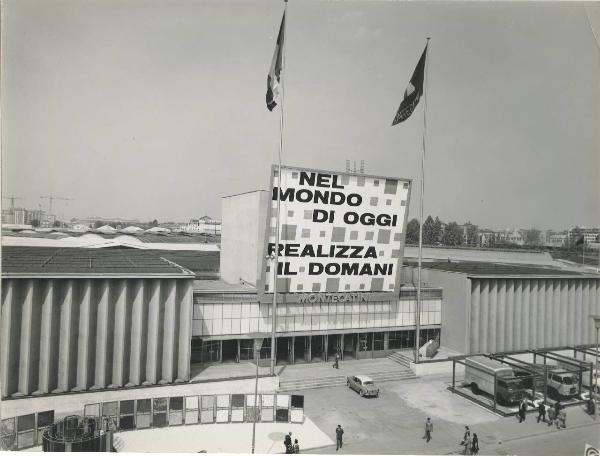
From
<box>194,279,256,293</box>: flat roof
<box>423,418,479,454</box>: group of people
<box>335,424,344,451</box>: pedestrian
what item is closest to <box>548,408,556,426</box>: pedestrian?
<box>423,418,479,454</box>: group of people

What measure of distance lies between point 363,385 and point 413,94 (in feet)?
70.1

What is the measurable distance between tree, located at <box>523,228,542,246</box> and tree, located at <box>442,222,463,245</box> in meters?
18.1

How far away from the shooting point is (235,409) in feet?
92.7

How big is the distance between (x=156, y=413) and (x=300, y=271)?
15.0 meters

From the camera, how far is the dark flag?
34.1m

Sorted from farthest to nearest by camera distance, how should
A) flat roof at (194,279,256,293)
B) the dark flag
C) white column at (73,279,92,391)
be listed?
flat roof at (194,279,256,293) < the dark flag < white column at (73,279,92,391)

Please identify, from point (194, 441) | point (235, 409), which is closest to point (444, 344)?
point (235, 409)

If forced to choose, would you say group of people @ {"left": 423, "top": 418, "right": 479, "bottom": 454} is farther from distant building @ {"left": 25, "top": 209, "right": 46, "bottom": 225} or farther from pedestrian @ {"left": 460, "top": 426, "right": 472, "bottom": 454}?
distant building @ {"left": 25, "top": 209, "right": 46, "bottom": 225}

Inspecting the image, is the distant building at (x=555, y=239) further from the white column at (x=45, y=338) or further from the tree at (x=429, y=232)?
the white column at (x=45, y=338)

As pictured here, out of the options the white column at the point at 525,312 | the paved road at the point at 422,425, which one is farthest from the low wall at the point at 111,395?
the white column at the point at 525,312

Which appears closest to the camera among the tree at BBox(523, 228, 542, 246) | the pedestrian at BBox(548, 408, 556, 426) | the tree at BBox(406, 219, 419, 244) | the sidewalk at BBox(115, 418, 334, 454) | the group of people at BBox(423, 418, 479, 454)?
the sidewalk at BBox(115, 418, 334, 454)

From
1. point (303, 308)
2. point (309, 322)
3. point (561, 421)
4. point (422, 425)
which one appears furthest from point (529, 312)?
point (303, 308)

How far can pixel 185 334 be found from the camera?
3216 centimetres

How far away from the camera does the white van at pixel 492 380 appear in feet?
103
